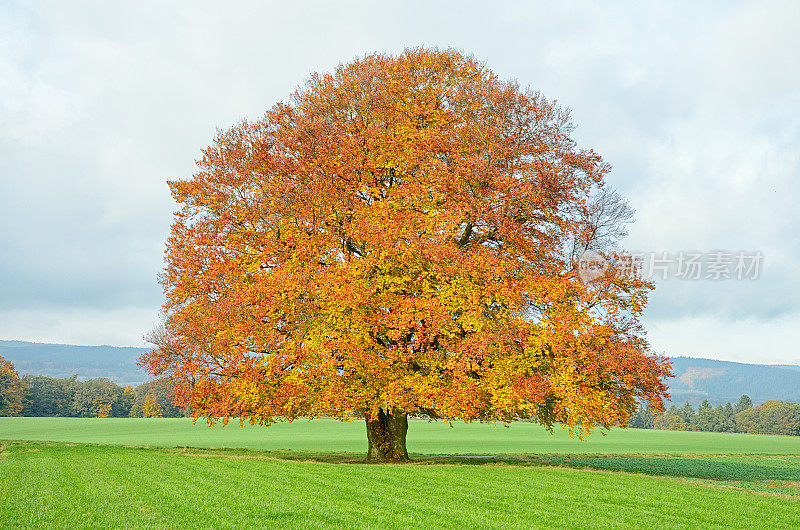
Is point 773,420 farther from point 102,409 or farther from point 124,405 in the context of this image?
point 102,409

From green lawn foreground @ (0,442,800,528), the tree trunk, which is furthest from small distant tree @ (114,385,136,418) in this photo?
the tree trunk

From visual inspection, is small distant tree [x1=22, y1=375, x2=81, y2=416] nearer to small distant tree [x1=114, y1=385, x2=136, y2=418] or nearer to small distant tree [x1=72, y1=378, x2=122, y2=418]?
small distant tree [x1=72, y1=378, x2=122, y2=418]

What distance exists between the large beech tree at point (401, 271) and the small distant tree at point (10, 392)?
95986mm

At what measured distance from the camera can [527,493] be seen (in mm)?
17938

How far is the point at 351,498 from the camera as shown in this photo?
1617 centimetres

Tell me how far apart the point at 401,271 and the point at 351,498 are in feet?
36.0

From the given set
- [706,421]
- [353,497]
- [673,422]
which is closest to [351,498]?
[353,497]

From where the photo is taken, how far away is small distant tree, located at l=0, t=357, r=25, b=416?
4090 inches

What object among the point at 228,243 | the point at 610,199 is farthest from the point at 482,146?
the point at 228,243

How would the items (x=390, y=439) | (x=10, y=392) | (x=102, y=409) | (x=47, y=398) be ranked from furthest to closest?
1. (x=102, y=409)
2. (x=47, y=398)
3. (x=10, y=392)
4. (x=390, y=439)

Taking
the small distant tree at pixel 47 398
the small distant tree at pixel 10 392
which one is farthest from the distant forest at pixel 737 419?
the small distant tree at pixel 10 392

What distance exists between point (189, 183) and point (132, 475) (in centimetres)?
1366

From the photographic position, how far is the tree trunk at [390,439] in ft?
89.7

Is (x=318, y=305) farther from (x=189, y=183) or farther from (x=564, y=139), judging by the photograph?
(x=564, y=139)
